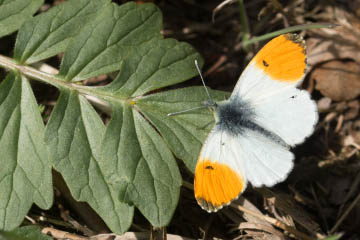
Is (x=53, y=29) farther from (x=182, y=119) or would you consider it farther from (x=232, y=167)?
(x=232, y=167)

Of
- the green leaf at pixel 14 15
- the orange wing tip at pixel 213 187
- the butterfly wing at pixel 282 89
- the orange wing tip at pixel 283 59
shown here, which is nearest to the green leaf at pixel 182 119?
the orange wing tip at pixel 213 187

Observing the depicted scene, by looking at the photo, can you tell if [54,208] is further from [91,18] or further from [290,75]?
[290,75]

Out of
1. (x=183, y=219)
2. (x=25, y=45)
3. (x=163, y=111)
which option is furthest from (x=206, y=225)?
(x=25, y=45)

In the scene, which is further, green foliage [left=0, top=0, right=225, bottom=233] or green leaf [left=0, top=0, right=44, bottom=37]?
green leaf [left=0, top=0, right=44, bottom=37]

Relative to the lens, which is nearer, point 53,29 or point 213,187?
point 213,187

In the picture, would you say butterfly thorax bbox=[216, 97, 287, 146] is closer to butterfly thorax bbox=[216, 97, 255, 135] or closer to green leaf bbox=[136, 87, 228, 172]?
butterfly thorax bbox=[216, 97, 255, 135]

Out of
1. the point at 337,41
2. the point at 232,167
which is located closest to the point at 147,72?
the point at 232,167

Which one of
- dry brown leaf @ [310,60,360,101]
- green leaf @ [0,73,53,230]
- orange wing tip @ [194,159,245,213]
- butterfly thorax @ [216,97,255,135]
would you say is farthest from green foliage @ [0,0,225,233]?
dry brown leaf @ [310,60,360,101]
